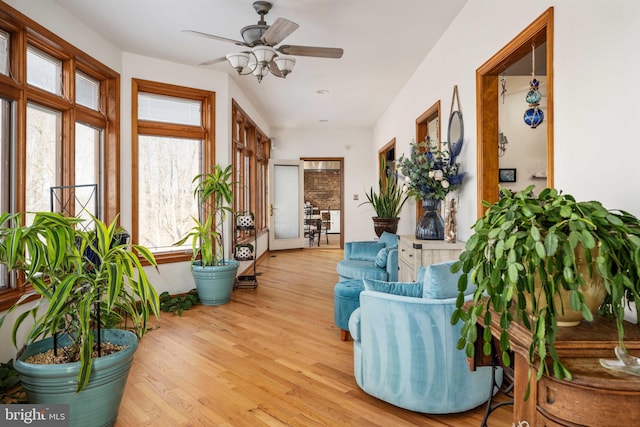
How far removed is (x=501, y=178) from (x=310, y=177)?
920 cm

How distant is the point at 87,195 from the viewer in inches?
155

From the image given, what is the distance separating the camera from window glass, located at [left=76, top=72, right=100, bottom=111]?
12.3ft

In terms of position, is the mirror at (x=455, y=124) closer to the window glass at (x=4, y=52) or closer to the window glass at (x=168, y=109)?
the window glass at (x=168, y=109)

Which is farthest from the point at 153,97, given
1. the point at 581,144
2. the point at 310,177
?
the point at 310,177

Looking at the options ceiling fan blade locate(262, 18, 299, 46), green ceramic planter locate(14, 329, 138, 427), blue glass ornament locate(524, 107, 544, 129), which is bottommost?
green ceramic planter locate(14, 329, 138, 427)

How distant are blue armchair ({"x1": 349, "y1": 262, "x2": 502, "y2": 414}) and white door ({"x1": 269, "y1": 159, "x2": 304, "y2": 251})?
6.71 metres

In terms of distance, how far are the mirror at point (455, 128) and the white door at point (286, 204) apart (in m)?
5.56

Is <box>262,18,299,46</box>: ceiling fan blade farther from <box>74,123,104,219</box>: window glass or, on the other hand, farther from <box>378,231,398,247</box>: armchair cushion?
<box>378,231,398,247</box>: armchair cushion

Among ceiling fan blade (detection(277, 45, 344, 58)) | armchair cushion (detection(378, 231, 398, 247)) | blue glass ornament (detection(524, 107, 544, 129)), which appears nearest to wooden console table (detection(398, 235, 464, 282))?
blue glass ornament (detection(524, 107, 544, 129))

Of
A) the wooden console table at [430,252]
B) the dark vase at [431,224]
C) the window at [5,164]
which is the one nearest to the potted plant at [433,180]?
the dark vase at [431,224]

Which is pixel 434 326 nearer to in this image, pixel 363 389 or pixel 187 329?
pixel 363 389

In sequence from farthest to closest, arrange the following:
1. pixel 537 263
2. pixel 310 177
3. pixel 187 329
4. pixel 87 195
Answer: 1. pixel 310 177
2. pixel 87 195
3. pixel 187 329
4. pixel 537 263

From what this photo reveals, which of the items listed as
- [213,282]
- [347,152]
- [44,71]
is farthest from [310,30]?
[347,152]

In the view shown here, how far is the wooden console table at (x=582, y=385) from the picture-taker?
37.1 inches
